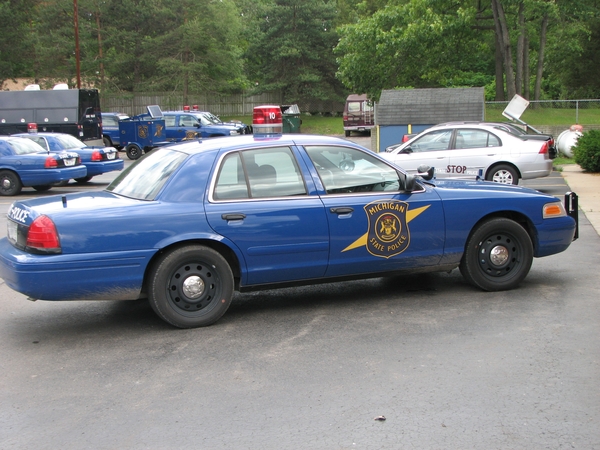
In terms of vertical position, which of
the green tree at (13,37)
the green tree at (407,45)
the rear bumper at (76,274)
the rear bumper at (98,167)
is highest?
the green tree at (13,37)

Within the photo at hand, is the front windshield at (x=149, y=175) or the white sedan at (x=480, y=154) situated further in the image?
the white sedan at (x=480, y=154)

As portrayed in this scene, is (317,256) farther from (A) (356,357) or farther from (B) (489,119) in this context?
(B) (489,119)

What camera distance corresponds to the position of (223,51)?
158 ft

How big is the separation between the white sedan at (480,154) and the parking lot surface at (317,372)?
766 centimetres

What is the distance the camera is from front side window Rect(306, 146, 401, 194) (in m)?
6.57

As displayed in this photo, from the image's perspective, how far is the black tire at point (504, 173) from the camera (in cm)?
1485

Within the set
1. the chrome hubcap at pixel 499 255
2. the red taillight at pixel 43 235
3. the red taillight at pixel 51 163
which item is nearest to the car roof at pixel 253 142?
the red taillight at pixel 43 235

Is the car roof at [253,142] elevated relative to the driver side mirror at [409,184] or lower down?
elevated

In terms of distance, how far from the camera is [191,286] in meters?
6.05

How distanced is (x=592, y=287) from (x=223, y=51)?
43.3m

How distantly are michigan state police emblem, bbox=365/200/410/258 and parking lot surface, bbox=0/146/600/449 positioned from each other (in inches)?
22.0

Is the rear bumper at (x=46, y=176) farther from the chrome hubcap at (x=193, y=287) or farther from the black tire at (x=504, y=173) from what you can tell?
the chrome hubcap at (x=193, y=287)

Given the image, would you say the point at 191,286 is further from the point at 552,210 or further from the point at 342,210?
the point at 552,210

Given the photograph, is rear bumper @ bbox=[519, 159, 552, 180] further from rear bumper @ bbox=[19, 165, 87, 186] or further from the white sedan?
→ rear bumper @ bbox=[19, 165, 87, 186]
